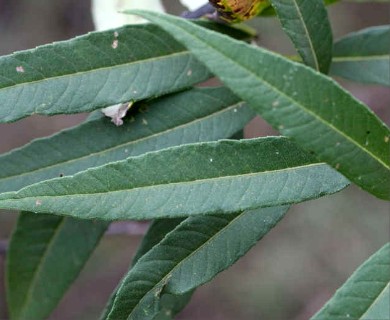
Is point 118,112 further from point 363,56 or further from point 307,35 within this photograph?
point 363,56

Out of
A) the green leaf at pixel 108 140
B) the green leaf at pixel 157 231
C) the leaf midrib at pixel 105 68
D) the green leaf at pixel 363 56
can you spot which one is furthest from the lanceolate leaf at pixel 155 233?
the green leaf at pixel 363 56

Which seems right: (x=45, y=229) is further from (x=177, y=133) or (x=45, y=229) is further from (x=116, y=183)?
(x=116, y=183)

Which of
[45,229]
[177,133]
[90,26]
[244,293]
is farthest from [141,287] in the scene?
[90,26]

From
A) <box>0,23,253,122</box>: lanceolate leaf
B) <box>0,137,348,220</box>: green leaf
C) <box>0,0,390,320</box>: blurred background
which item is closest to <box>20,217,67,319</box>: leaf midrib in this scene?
<box>0,23,253,122</box>: lanceolate leaf

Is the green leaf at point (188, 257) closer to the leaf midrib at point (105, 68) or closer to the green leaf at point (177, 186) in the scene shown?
the green leaf at point (177, 186)

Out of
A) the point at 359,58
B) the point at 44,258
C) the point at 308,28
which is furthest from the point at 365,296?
the point at 44,258
